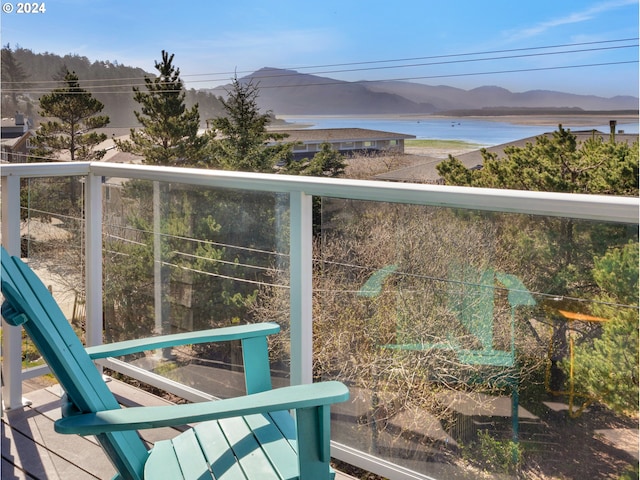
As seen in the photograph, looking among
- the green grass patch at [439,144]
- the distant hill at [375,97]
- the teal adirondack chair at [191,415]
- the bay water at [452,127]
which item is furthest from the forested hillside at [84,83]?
the teal adirondack chair at [191,415]

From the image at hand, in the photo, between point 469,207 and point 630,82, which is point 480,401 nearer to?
point 469,207

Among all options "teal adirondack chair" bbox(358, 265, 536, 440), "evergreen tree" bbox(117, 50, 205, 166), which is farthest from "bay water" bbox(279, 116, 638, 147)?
"teal adirondack chair" bbox(358, 265, 536, 440)

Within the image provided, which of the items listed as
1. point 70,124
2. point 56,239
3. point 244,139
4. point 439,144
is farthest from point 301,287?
point 70,124

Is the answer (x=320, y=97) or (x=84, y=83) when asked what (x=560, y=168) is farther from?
(x=84, y=83)

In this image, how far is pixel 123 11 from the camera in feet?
84.8

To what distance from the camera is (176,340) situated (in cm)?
164

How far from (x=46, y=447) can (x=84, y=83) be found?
2201 cm

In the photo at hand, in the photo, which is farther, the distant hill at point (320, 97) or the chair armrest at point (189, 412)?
the distant hill at point (320, 97)

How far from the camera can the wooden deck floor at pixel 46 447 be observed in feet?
6.84

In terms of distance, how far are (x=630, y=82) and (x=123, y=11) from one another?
64.8ft

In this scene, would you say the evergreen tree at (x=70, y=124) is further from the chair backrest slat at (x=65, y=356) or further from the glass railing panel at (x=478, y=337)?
the chair backrest slat at (x=65, y=356)

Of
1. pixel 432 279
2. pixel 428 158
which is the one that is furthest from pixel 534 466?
pixel 428 158

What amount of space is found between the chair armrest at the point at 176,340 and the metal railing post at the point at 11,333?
115cm

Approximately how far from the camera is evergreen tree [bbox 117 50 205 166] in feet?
73.8
